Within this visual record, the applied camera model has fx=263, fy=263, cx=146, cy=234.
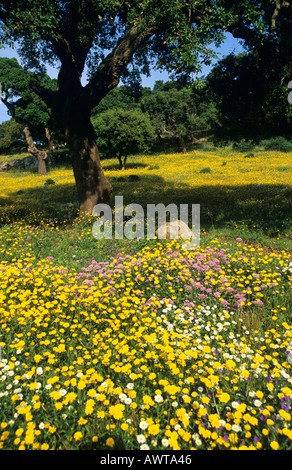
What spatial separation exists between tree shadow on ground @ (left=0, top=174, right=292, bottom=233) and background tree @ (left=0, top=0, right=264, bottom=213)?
12.4 feet

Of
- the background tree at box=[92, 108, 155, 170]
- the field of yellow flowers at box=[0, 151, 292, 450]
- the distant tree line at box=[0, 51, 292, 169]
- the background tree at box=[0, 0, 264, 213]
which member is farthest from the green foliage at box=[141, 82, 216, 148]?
the field of yellow flowers at box=[0, 151, 292, 450]

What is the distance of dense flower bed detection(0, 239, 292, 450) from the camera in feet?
8.05

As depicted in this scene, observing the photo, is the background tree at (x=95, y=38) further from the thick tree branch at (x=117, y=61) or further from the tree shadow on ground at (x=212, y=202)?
the tree shadow on ground at (x=212, y=202)

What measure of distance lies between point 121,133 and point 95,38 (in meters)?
22.3

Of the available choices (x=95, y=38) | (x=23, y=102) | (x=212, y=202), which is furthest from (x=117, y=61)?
(x=23, y=102)

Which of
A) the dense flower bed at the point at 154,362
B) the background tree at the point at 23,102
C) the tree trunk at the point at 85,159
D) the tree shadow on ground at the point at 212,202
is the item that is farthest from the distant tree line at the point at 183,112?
the dense flower bed at the point at 154,362

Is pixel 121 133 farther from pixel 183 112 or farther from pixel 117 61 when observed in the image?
pixel 117 61

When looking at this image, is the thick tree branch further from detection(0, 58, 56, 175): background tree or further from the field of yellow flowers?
detection(0, 58, 56, 175): background tree

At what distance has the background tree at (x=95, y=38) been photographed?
8.39 meters

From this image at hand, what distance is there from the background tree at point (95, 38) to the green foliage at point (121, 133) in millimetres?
19677

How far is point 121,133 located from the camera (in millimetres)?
32906

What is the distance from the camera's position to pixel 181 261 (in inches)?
255

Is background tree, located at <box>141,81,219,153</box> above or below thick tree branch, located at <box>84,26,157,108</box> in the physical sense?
above

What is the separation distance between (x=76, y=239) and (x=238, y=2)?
1032 cm
